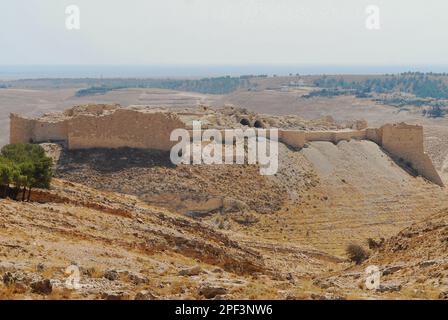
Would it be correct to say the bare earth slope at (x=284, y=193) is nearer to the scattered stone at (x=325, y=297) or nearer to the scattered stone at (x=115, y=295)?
the scattered stone at (x=325, y=297)

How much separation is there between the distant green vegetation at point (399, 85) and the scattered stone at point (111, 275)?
124454 millimetres

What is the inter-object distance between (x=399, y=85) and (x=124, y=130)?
126 metres

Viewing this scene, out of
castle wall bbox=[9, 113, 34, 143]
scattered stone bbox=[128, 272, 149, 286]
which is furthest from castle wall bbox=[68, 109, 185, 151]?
scattered stone bbox=[128, 272, 149, 286]

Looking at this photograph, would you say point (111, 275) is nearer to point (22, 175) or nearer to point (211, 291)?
point (211, 291)

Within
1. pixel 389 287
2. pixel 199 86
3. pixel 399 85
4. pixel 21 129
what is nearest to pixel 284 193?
pixel 21 129

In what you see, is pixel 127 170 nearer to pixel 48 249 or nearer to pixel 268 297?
pixel 48 249

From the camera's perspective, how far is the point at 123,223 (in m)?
18.7

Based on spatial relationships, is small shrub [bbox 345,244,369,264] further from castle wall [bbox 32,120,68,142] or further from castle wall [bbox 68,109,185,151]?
castle wall [bbox 32,120,68,142]

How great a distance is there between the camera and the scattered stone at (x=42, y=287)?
413 inches

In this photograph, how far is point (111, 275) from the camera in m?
12.1

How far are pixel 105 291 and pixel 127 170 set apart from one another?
19.8 metres

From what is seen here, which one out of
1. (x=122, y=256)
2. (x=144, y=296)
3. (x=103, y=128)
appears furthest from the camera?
(x=103, y=128)

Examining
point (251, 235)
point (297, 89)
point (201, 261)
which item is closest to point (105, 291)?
point (201, 261)

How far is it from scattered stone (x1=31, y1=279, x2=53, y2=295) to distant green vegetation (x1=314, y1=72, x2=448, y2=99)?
126 meters
